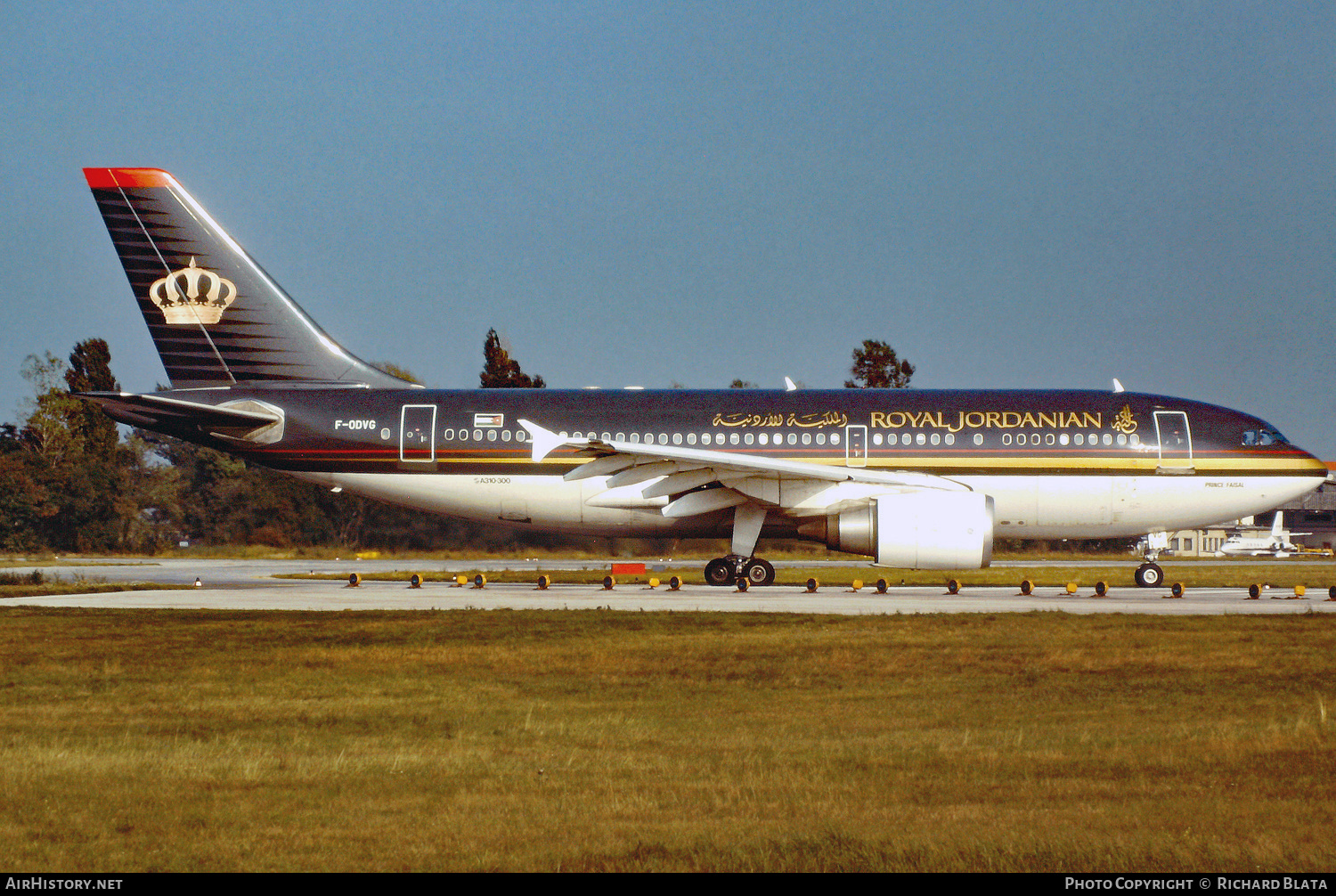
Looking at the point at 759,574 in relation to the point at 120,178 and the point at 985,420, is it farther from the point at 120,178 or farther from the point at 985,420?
the point at 120,178

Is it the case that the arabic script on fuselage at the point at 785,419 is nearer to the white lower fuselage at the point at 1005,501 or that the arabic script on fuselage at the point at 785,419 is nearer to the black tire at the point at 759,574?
the white lower fuselage at the point at 1005,501

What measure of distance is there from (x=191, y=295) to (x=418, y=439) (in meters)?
5.55

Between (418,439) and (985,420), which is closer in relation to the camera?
(985,420)

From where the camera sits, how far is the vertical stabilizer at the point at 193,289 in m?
24.5

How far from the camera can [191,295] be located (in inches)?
974

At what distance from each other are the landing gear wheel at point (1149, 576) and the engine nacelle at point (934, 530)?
204 inches

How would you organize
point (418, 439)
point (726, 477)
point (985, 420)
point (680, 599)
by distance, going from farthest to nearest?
point (418, 439) → point (985, 420) → point (726, 477) → point (680, 599)

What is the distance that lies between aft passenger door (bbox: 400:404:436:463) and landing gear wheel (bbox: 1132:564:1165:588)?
14.2 meters

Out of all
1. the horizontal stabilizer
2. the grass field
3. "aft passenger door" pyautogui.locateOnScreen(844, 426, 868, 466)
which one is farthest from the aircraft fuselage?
the grass field

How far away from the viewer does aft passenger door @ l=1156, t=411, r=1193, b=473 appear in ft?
76.1

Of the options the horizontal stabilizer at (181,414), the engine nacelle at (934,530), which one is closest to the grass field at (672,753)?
the engine nacelle at (934,530)

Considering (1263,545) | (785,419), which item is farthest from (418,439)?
(1263,545)

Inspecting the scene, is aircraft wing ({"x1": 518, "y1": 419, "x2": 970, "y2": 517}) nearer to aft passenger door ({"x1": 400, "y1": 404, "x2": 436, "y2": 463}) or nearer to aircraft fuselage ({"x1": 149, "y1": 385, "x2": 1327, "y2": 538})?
aircraft fuselage ({"x1": 149, "y1": 385, "x2": 1327, "y2": 538})
